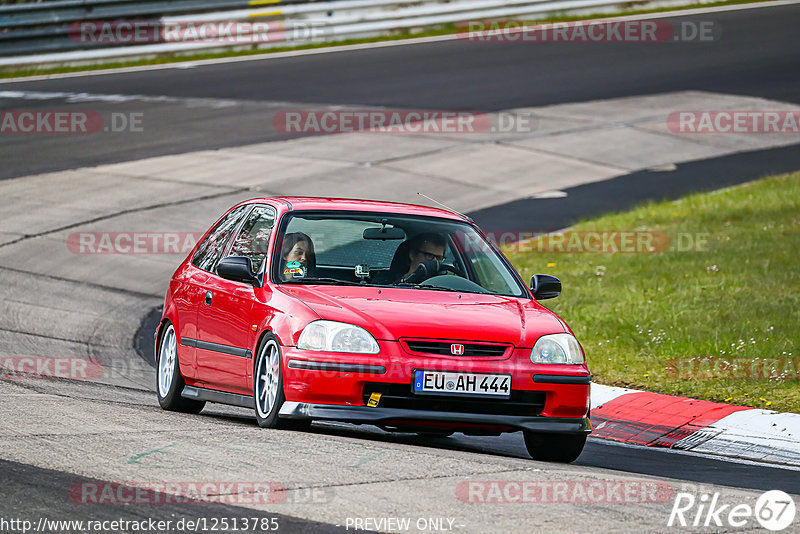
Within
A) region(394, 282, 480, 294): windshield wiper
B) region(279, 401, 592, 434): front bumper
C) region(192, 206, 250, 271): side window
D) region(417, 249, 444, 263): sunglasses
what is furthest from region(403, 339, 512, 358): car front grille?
region(192, 206, 250, 271): side window

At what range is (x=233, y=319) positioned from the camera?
8508 millimetres

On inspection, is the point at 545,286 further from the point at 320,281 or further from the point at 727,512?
the point at 727,512

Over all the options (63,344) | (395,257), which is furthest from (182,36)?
(395,257)

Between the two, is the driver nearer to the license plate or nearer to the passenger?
the passenger

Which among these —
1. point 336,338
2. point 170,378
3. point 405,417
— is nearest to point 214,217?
point 170,378

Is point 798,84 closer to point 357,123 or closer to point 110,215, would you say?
point 357,123

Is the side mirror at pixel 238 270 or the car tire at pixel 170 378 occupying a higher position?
the side mirror at pixel 238 270

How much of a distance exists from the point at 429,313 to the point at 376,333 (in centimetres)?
43

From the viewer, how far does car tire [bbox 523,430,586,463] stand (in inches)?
316

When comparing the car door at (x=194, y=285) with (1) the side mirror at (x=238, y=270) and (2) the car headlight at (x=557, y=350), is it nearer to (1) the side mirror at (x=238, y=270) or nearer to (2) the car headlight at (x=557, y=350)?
(1) the side mirror at (x=238, y=270)

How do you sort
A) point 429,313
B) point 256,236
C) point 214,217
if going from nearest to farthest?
1. point 429,313
2. point 256,236
3. point 214,217

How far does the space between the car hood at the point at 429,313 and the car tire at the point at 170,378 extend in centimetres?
152

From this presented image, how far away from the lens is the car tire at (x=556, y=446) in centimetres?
803

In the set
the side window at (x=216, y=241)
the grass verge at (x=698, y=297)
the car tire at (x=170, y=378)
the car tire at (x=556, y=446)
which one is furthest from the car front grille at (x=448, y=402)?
the grass verge at (x=698, y=297)
